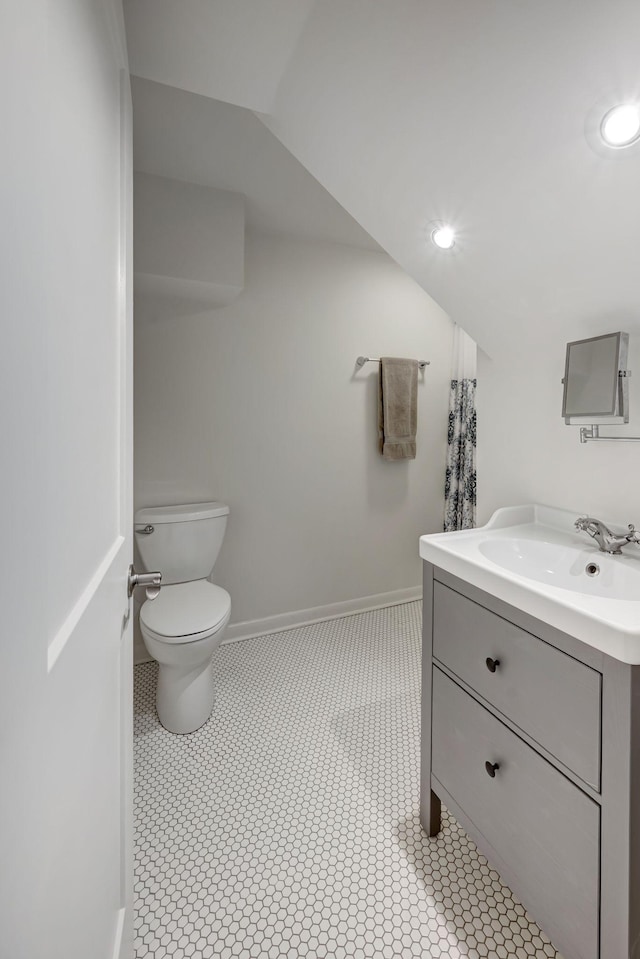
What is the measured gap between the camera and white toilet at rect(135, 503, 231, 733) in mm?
1657

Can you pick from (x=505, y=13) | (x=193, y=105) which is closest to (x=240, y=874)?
(x=505, y=13)

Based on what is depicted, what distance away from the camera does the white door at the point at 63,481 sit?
31 cm

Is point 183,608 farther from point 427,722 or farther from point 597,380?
point 597,380

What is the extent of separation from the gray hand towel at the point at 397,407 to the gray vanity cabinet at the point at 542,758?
159 cm

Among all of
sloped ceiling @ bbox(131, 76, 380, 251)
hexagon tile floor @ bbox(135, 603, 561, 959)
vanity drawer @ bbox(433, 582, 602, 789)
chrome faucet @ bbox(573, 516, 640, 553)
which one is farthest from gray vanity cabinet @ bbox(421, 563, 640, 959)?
sloped ceiling @ bbox(131, 76, 380, 251)

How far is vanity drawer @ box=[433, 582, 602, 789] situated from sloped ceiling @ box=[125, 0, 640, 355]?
92 cm

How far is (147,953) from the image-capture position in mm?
1040

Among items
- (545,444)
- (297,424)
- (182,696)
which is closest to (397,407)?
(297,424)

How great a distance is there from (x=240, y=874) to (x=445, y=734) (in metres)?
0.71

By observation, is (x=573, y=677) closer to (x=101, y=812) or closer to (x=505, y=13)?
(x=101, y=812)

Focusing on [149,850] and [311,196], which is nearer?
[149,850]

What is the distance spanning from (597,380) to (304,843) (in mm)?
1610

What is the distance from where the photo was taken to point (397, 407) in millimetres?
2781

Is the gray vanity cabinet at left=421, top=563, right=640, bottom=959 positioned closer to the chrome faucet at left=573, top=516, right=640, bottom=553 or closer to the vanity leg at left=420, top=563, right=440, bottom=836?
the vanity leg at left=420, top=563, right=440, bottom=836
